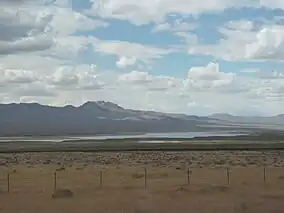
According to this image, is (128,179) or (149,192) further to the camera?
(128,179)

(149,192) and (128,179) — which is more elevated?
(128,179)

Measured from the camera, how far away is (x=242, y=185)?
45.4 meters

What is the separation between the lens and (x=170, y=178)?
52438 mm

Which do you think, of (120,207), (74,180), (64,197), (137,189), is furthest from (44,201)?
(74,180)

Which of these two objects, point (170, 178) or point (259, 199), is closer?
point (259, 199)

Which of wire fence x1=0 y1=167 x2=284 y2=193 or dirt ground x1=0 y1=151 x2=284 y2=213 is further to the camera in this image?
wire fence x1=0 y1=167 x2=284 y2=193

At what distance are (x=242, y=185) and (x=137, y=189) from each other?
8.44 metres

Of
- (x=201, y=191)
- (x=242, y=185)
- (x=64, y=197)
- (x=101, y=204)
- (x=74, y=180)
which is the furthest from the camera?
(x=74, y=180)

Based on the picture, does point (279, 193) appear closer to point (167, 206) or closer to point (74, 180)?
point (167, 206)

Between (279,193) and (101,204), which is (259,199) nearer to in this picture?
(279,193)

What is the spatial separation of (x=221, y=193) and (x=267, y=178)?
13001 millimetres

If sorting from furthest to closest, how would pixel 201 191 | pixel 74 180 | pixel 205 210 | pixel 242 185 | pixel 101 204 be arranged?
pixel 74 180
pixel 242 185
pixel 201 191
pixel 101 204
pixel 205 210

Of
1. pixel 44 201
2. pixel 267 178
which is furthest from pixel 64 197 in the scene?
pixel 267 178

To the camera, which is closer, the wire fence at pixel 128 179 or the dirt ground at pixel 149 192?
the dirt ground at pixel 149 192
